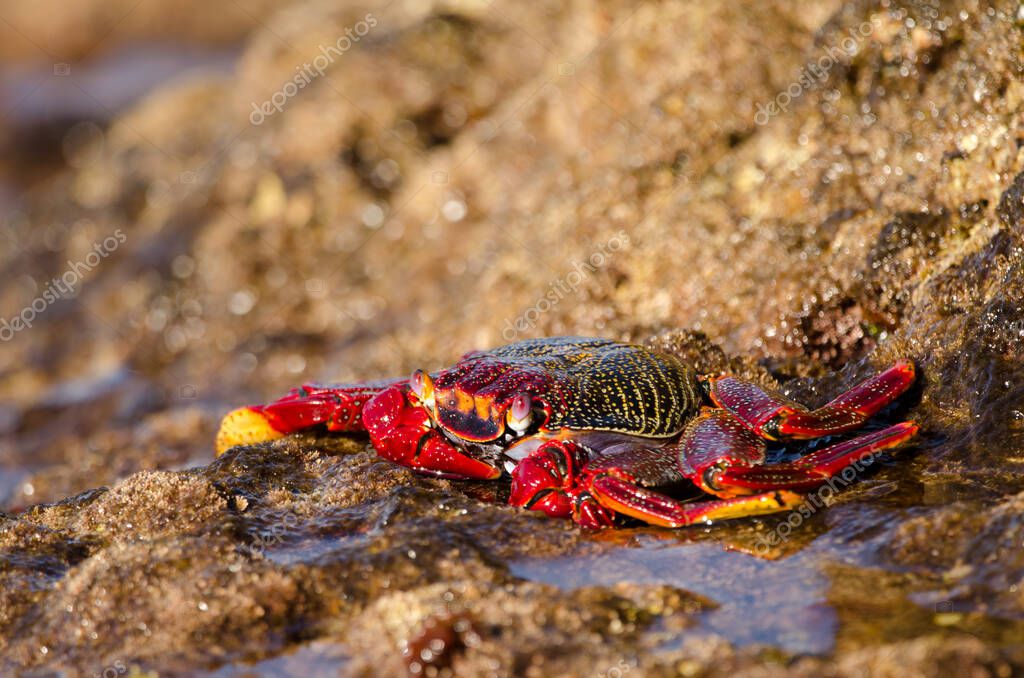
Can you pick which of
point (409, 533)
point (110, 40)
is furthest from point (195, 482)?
point (110, 40)

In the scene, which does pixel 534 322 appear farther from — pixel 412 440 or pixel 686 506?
pixel 686 506

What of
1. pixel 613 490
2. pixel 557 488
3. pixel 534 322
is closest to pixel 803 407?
pixel 613 490

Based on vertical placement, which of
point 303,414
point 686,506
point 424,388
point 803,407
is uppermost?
point 424,388

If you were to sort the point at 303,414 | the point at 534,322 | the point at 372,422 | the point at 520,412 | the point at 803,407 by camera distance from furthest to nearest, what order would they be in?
the point at 534,322 < the point at 303,414 < the point at 372,422 < the point at 803,407 < the point at 520,412

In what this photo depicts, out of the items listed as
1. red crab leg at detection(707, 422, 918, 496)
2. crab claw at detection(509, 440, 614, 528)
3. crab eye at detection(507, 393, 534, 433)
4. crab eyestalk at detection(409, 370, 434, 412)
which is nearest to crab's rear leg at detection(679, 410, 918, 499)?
red crab leg at detection(707, 422, 918, 496)

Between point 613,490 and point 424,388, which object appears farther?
point 424,388

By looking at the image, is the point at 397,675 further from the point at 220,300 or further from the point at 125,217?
the point at 125,217

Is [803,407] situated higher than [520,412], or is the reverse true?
[520,412]
